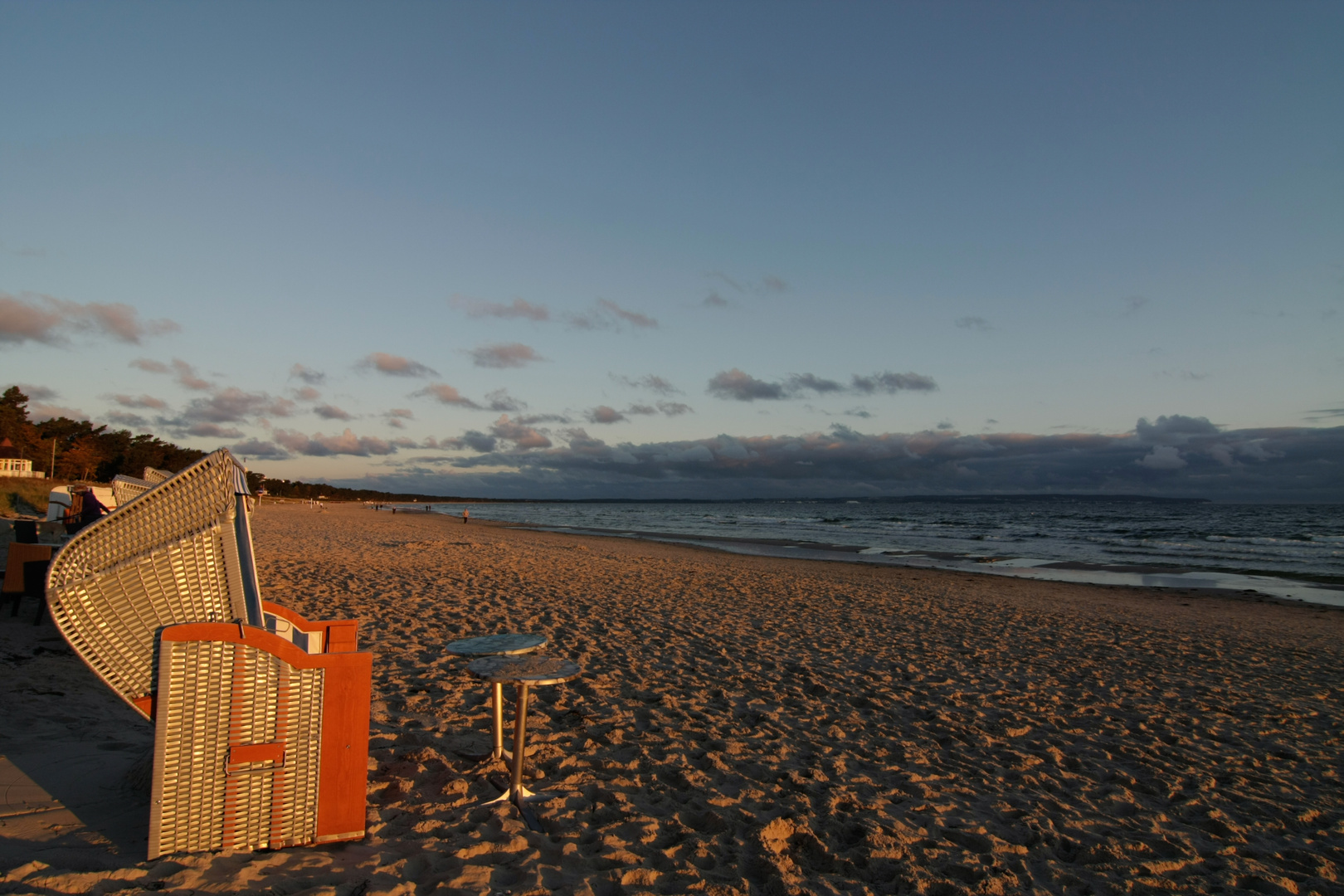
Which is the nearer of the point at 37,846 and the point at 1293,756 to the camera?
the point at 37,846

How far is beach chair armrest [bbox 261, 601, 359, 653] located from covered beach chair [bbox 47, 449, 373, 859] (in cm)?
74

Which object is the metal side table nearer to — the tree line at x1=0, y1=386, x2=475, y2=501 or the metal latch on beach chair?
the metal latch on beach chair

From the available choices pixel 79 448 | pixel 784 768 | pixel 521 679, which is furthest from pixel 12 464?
pixel 784 768

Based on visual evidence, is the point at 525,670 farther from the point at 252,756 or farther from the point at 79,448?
the point at 79,448

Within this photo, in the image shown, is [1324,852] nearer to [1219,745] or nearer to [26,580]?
[1219,745]

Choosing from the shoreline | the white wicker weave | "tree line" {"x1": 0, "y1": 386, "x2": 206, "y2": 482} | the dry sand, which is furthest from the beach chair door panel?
"tree line" {"x1": 0, "y1": 386, "x2": 206, "y2": 482}

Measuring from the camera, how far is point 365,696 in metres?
2.93

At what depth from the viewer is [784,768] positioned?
4188mm

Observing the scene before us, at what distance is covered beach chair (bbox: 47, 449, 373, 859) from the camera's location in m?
2.59

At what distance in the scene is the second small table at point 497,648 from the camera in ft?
11.7

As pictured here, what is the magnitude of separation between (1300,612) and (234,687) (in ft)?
58.3

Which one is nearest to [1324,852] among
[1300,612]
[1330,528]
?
[1300,612]

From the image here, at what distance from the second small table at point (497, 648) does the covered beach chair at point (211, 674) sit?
715 millimetres

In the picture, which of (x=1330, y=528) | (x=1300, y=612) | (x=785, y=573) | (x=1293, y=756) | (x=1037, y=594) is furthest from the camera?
(x=1330, y=528)
